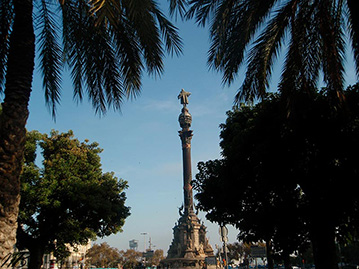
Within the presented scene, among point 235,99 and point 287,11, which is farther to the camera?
point 235,99

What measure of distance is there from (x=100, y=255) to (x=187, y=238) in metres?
34.9

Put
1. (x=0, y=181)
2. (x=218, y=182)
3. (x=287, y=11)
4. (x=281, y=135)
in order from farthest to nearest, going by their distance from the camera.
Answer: (x=218, y=182), (x=281, y=135), (x=287, y=11), (x=0, y=181)

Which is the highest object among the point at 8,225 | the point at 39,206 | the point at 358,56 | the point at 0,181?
the point at 358,56

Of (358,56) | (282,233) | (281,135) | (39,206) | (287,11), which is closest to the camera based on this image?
(358,56)

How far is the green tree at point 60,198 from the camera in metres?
21.6

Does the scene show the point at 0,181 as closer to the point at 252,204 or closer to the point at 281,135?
the point at 281,135

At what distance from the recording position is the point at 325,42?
780cm

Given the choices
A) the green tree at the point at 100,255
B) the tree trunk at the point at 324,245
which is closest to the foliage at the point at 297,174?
the tree trunk at the point at 324,245

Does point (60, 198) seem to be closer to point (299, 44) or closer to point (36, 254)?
point (36, 254)

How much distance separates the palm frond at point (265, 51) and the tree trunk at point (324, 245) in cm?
913

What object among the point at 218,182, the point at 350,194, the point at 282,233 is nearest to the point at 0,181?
the point at 350,194

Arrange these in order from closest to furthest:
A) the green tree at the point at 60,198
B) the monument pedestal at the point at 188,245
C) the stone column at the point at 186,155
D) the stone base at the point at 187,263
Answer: the green tree at the point at 60,198, the stone base at the point at 187,263, the monument pedestal at the point at 188,245, the stone column at the point at 186,155

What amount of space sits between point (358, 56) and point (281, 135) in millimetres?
6883

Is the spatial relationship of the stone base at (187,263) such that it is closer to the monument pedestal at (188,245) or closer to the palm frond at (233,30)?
the monument pedestal at (188,245)
